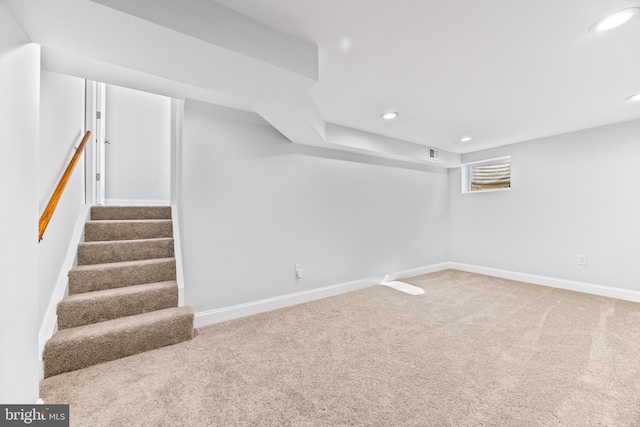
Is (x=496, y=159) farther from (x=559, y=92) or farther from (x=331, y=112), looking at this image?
(x=331, y=112)

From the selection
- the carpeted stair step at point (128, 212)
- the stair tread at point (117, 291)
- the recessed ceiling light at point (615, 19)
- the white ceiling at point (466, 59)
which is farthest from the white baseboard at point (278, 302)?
the recessed ceiling light at point (615, 19)

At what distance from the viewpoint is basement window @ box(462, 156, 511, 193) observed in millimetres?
4504

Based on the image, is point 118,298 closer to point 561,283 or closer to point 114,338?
point 114,338

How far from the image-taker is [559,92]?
8.08ft

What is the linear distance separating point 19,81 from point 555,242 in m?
5.66

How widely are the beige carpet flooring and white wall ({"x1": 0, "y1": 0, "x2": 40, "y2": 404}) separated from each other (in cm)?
42

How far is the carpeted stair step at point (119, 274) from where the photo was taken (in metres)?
2.21

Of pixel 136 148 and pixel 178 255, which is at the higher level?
pixel 136 148

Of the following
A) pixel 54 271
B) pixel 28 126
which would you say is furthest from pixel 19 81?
pixel 54 271

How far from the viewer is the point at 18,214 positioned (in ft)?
4.10

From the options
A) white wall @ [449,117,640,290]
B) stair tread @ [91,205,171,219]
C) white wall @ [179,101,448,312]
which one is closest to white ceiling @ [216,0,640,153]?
white wall @ [449,117,640,290]

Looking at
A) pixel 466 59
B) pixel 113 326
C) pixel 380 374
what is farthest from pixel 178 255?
pixel 466 59

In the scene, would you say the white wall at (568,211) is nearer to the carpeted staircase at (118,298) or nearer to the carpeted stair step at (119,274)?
the carpeted staircase at (118,298)

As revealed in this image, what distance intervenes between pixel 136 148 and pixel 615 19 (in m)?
5.42
